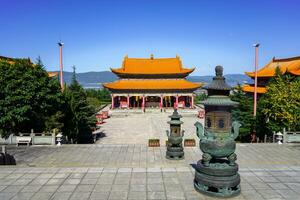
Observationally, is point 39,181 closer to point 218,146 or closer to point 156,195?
point 156,195

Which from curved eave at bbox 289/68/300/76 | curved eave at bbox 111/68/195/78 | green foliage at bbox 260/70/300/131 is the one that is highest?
curved eave at bbox 111/68/195/78

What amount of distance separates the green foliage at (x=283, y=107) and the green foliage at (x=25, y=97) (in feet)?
52.5

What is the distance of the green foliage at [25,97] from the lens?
17.6m

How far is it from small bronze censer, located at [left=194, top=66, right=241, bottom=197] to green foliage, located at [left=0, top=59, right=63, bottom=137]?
12.1m

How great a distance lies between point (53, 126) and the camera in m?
19.9

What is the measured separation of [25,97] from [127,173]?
9.06 meters

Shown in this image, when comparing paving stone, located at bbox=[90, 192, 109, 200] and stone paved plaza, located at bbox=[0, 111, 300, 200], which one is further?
stone paved plaza, located at bbox=[0, 111, 300, 200]

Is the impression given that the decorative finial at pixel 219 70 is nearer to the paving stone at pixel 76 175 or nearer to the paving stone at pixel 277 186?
the paving stone at pixel 277 186

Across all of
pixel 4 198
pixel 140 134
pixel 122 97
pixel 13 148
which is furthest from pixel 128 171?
pixel 122 97

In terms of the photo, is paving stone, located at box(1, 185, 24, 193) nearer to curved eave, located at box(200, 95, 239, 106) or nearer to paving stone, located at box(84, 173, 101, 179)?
paving stone, located at box(84, 173, 101, 179)

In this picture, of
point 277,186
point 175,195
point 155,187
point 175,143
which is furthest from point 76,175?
point 277,186

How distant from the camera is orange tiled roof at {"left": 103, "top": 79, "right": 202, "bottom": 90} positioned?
4666 centimetres

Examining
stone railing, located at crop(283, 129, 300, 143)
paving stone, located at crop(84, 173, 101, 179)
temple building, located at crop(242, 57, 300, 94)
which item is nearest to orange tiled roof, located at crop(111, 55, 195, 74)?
temple building, located at crop(242, 57, 300, 94)

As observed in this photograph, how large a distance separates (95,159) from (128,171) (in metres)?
3.32
